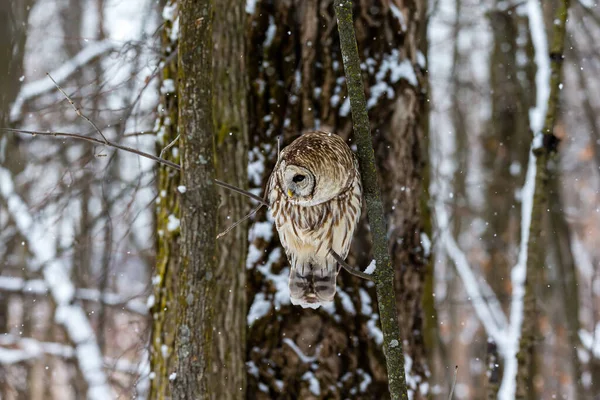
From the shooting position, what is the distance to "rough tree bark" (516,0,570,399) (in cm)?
383

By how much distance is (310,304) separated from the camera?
282 cm

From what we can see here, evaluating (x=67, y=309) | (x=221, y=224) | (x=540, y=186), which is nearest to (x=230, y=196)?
(x=221, y=224)

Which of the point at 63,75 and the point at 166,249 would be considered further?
the point at 63,75

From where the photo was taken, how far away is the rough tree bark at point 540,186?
3828 mm

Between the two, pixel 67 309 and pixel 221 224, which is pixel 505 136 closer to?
pixel 67 309

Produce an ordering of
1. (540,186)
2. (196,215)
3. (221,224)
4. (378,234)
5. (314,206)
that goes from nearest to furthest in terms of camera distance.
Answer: (378,234) → (196,215) → (314,206) → (221,224) → (540,186)

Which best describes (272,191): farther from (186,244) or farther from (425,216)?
(425,216)

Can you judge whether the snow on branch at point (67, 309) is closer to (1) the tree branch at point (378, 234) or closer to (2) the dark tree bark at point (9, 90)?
(2) the dark tree bark at point (9, 90)

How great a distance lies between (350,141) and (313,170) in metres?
1.05

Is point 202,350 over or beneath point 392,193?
beneath

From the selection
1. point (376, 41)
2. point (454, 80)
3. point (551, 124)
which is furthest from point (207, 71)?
point (454, 80)

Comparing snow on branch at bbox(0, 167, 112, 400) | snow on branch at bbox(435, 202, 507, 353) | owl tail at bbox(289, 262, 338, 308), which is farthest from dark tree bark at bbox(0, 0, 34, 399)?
snow on branch at bbox(435, 202, 507, 353)

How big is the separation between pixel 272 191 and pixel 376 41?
132 cm

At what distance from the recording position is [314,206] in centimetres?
273
